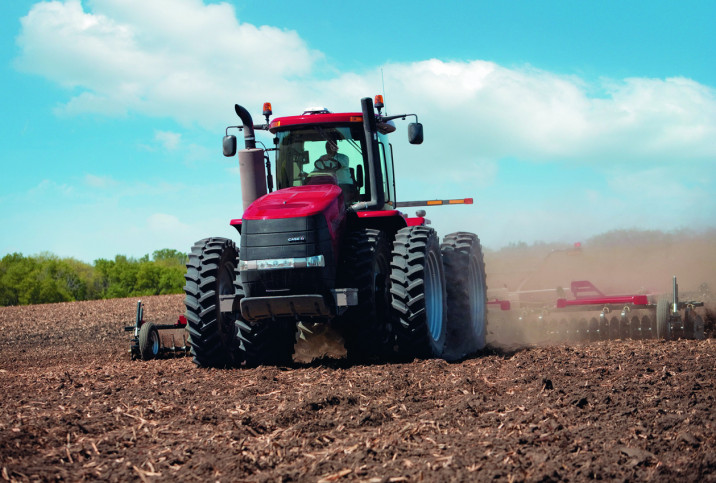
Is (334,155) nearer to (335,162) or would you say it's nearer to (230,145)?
(335,162)

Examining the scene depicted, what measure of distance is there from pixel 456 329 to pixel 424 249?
2095 mm

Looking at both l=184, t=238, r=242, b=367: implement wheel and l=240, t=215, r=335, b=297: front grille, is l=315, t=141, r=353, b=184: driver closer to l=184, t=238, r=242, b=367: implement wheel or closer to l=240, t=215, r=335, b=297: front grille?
l=240, t=215, r=335, b=297: front grille

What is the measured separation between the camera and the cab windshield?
8.98 metres

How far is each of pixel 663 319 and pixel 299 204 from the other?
606 cm

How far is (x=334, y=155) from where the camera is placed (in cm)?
901

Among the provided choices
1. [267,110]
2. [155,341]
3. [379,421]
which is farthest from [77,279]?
[379,421]

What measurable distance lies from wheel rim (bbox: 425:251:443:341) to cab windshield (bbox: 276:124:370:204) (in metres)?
1.16

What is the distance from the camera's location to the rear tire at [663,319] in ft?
35.7

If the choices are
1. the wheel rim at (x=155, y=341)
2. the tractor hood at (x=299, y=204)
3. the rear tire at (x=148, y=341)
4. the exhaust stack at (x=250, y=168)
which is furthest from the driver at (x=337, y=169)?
the wheel rim at (x=155, y=341)

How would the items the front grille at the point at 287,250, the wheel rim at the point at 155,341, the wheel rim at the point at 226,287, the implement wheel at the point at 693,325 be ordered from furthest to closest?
the implement wheel at the point at 693,325 < the wheel rim at the point at 155,341 < the wheel rim at the point at 226,287 < the front grille at the point at 287,250

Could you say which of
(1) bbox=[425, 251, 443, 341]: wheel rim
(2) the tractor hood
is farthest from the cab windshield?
(1) bbox=[425, 251, 443, 341]: wheel rim

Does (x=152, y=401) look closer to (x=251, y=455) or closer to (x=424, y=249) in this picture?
(x=251, y=455)

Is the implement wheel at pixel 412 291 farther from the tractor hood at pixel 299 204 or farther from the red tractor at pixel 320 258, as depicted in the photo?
the tractor hood at pixel 299 204

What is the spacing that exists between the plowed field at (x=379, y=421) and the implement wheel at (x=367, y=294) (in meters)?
0.37
